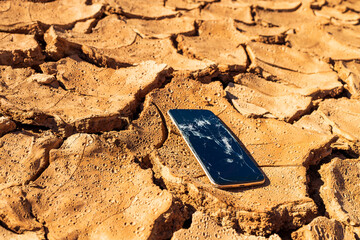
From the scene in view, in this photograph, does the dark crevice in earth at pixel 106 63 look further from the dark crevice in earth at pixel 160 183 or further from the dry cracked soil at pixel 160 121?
the dark crevice in earth at pixel 160 183

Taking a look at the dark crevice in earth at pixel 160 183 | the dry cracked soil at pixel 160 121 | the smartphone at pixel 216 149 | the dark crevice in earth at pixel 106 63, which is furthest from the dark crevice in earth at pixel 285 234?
the dark crevice in earth at pixel 106 63

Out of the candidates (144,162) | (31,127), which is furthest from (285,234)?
(31,127)

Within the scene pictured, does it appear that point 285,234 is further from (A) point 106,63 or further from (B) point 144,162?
(A) point 106,63

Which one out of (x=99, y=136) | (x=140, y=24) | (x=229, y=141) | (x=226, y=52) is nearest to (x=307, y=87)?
(x=226, y=52)

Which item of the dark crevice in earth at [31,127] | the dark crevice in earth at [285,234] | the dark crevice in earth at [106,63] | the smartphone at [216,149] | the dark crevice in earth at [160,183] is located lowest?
the dark crevice in earth at [285,234]

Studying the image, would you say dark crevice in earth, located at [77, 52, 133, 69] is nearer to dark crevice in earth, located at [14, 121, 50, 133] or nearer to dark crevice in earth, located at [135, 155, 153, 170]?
dark crevice in earth, located at [14, 121, 50, 133]

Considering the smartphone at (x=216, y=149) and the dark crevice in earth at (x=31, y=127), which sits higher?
the dark crevice in earth at (x=31, y=127)
